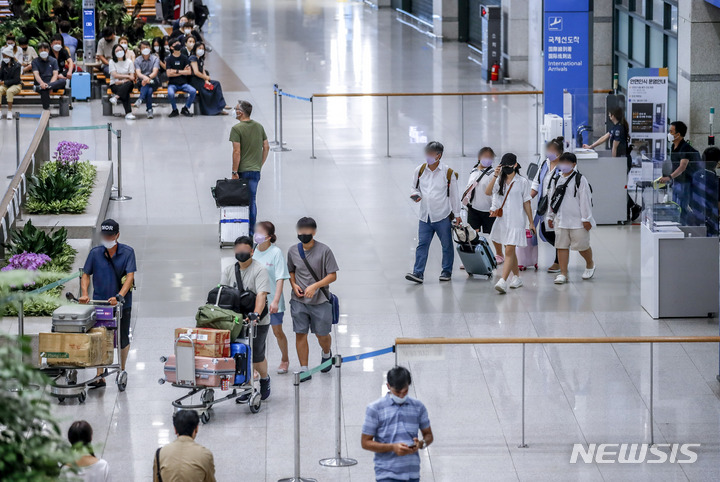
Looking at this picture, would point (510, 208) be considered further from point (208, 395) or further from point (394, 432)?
point (394, 432)

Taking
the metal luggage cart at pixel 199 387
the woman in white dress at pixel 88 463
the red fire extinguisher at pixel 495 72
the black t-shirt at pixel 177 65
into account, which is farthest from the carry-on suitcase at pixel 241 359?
the red fire extinguisher at pixel 495 72

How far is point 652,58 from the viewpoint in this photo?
21531mm

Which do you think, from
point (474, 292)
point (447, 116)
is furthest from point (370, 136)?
point (474, 292)

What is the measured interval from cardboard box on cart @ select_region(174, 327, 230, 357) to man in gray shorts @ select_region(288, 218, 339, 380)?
3.55ft

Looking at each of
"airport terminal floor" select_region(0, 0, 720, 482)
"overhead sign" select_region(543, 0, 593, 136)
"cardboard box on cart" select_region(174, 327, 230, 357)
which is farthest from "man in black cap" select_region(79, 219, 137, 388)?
"overhead sign" select_region(543, 0, 593, 136)

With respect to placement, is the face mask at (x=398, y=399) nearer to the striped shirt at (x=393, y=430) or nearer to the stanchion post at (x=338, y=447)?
the striped shirt at (x=393, y=430)

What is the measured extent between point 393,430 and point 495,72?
22623 mm

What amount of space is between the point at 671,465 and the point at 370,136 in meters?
14.1

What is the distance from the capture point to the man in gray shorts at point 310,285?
10.7 m

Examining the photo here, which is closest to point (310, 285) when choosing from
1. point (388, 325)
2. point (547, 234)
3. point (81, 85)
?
point (388, 325)

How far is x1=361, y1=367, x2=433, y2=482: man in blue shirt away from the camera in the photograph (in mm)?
7770

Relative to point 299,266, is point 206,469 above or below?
below

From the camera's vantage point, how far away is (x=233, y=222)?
1522 centimetres

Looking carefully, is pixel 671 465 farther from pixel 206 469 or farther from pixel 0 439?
pixel 0 439
